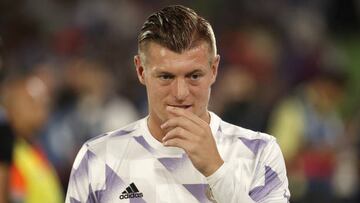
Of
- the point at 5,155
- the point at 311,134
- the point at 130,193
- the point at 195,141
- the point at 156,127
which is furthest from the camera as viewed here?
the point at 311,134

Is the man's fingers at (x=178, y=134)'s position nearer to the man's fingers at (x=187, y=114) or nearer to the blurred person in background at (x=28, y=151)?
the man's fingers at (x=187, y=114)

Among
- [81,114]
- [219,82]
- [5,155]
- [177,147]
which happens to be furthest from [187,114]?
[219,82]

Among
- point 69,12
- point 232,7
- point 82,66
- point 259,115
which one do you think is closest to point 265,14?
point 232,7

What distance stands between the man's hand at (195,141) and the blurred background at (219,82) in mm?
1566

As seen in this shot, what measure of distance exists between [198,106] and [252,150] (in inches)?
12.7

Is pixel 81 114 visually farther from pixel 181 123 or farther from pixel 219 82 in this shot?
pixel 181 123

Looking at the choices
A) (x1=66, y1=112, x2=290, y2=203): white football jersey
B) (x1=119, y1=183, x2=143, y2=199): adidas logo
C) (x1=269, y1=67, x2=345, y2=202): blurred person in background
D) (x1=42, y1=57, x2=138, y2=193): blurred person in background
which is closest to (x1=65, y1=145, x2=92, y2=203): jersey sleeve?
(x1=66, y1=112, x2=290, y2=203): white football jersey

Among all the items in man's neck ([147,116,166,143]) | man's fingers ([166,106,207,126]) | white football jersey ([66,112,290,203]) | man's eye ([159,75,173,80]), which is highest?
man's eye ([159,75,173,80])

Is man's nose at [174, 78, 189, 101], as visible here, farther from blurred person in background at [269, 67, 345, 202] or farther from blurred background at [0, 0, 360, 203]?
blurred person in background at [269, 67, 345, 202]

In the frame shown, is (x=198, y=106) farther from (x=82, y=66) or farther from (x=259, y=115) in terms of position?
(x=82, y=66)

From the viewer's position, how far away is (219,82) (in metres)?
12.3

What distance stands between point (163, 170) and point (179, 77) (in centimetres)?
43

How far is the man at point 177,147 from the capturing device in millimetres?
3791

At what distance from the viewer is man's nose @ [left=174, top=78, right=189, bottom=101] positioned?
3.88 metres
